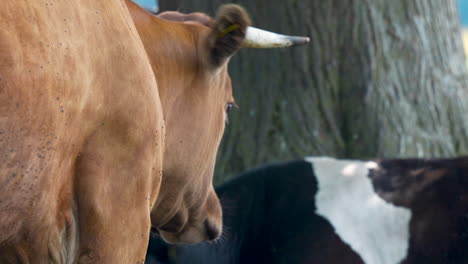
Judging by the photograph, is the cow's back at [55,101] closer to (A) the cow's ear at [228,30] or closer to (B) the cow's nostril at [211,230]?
(A) the cow's ear at [228,30]

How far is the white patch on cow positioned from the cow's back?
212cm

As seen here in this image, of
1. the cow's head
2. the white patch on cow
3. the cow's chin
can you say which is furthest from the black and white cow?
the cow's head

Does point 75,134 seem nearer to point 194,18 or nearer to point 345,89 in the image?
point 194,18

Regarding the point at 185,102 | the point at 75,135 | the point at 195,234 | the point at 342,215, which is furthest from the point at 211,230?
the point at 75,135

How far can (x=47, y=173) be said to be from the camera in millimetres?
2076

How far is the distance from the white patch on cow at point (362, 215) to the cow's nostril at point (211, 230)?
2.25 ft

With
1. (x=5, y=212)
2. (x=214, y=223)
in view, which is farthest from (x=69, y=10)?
(x=214, y=223)

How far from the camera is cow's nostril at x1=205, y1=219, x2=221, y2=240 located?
387 centimetres

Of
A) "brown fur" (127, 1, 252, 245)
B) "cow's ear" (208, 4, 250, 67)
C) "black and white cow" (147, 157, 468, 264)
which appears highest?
"cow's ear" (208, 4, 250, 67)

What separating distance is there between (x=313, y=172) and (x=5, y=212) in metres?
2.69

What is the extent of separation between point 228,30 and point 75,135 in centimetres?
91

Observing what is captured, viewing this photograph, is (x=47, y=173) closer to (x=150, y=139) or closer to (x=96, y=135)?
(x=96, y=135)

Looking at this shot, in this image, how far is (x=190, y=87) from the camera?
10.3ft

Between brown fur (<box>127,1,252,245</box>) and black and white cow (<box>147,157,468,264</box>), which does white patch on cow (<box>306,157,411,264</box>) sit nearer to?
black and white cow (<box>147,157,468,264</box>)
